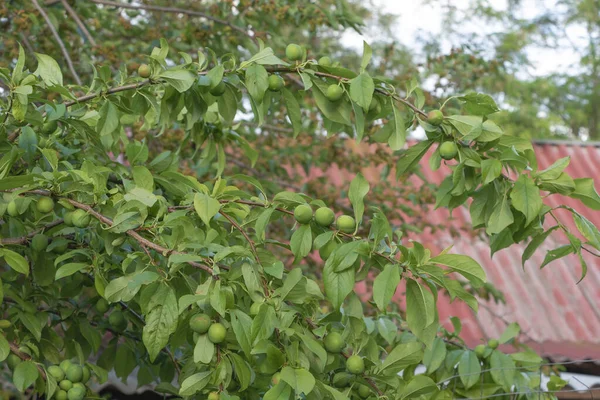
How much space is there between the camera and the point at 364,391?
1.75 metres

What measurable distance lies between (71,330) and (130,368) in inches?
8.0

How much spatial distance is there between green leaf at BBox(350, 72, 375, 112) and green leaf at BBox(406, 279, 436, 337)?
0.41 m

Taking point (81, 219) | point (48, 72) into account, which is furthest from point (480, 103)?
point (48, 72)

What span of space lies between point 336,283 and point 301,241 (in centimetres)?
13

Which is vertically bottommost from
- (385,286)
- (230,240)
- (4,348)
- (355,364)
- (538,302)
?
(538,302)

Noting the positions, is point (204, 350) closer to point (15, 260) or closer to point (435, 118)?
point (15, 260)

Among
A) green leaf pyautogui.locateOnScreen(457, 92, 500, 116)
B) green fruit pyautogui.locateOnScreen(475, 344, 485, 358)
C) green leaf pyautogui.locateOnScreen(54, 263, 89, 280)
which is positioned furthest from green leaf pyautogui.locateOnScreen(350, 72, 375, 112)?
green fruit pyautogui.locateOnScreen(475, 344, 485, 358)

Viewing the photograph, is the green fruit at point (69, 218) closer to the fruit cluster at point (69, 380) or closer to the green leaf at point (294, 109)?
the fruit cluster at point (69, 380)

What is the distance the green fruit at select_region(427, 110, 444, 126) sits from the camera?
1.83 m

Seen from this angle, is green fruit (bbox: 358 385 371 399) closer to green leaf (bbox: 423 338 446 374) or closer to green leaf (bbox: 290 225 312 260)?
green leaf (bbox: 290 225 312 260)

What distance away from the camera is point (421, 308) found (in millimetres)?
1628

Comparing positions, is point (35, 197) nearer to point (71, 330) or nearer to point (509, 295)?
point (71, 330)

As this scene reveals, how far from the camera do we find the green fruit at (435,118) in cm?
183

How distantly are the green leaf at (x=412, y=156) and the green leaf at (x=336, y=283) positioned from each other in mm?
474
